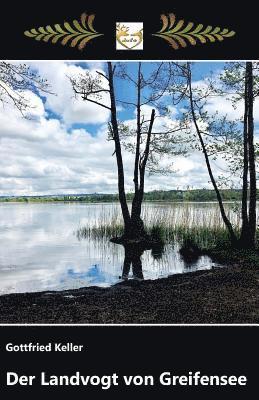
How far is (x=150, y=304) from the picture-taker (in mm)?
6012

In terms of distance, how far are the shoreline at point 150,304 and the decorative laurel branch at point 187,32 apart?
10.9ft

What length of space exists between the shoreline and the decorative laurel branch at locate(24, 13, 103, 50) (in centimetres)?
335

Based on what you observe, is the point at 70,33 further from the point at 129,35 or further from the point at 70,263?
the point at 70,263

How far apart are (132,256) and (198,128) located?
4672mm

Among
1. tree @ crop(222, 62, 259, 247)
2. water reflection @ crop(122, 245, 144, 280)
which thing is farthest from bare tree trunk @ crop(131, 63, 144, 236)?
tree @ crop(222, 62, 259, 247)

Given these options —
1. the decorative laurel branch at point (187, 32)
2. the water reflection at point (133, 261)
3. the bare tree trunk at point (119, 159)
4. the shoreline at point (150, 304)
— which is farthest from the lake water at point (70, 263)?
the decorative laurel branch at point (187, 32)

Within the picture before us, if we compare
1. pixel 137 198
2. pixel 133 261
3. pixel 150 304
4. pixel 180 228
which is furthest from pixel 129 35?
pixel 137 198

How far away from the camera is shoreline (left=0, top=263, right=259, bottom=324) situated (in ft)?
17.3

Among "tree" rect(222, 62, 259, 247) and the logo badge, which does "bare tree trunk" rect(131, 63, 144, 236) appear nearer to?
"tree" rect(222, 62, 259, 247)

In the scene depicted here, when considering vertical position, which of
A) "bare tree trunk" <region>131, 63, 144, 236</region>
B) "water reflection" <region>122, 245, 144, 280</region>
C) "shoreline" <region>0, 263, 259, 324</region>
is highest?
"bare tree trunk" <region>131, 63, 144, 236</region>

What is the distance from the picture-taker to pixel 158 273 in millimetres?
10516

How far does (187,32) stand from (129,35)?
609 mm
